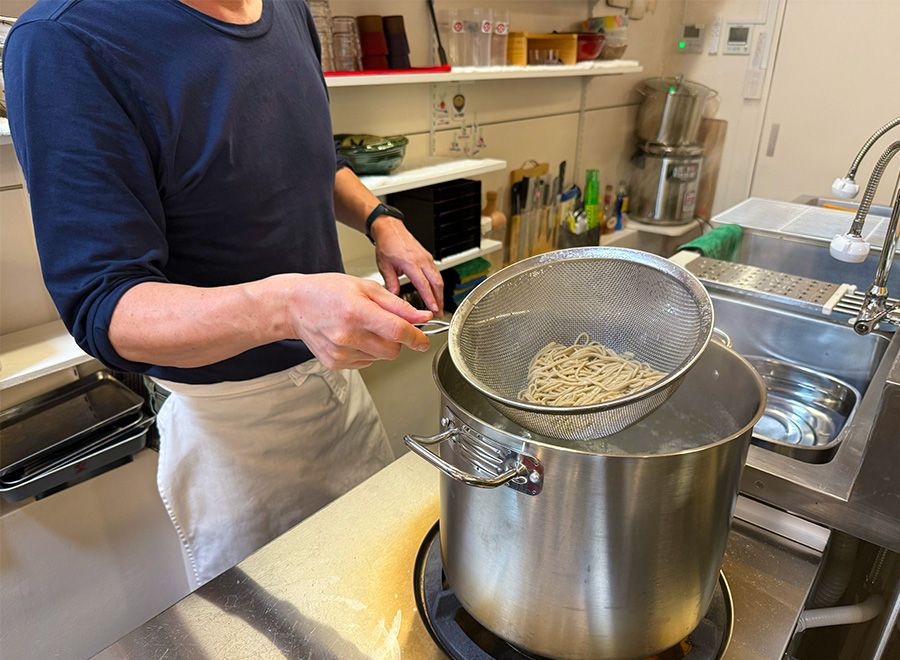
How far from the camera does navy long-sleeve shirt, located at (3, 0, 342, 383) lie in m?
0.73

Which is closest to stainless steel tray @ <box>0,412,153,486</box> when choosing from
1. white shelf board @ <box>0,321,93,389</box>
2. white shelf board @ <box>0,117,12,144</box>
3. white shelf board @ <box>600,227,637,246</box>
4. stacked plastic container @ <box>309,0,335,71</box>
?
Result: white shelf board @ <box>0,321,93,389</box>

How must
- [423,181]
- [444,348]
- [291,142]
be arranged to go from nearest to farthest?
[444,348], [291,142], [423,181]

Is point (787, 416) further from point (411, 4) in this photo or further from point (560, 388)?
point (411, 4)

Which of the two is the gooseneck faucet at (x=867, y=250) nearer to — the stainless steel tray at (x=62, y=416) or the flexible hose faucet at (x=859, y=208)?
the flexible hose faucet at (x=859, y=208)

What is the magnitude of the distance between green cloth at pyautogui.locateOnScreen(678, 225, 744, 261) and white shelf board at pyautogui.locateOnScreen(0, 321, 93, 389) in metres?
1.60

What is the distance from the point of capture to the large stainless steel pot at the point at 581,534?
55cm

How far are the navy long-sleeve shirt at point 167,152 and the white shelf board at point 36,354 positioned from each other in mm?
382

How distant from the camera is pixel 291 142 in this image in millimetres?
1012

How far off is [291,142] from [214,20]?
20 centimetres

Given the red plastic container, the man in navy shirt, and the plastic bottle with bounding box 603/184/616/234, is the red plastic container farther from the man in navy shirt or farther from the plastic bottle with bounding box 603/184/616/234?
the man in navy shirt

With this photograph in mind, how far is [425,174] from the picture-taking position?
192 cm

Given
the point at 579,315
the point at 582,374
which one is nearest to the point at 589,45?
the point at 579,315

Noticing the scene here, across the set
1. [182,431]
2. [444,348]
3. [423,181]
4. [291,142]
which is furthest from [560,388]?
[423,181]

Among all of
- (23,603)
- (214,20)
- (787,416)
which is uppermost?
(214,20)
